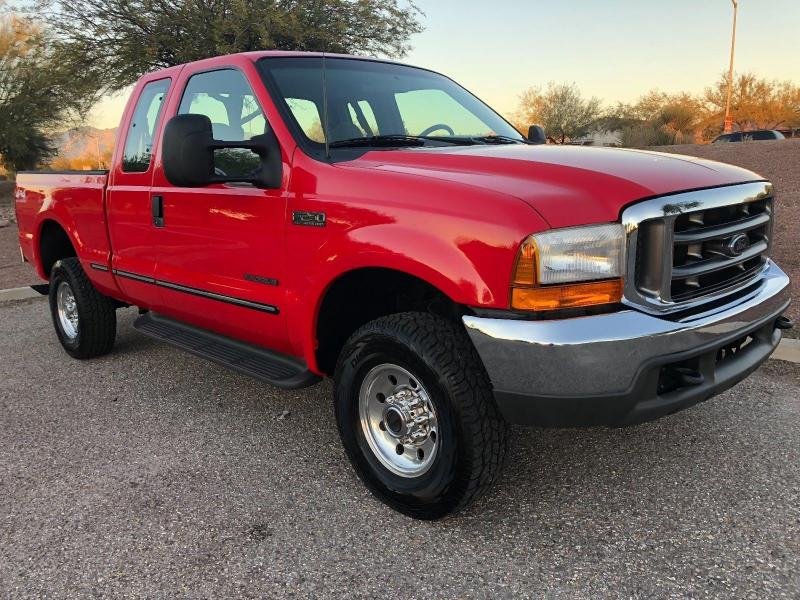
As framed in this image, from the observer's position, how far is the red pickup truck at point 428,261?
2268 mm

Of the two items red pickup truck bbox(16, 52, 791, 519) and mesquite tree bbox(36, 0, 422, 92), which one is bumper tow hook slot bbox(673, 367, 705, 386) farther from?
mesquite tree bbox(36, 0, 422, 92)

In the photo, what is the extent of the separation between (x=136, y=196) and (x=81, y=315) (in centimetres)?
140

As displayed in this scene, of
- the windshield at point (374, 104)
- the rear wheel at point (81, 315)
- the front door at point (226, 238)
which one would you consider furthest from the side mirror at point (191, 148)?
the rear wheel at point (81, 315)

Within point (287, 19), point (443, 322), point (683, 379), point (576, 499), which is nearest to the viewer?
point (683, 379)

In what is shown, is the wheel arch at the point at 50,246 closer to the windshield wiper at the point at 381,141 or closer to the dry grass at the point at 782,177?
the windshield wiper at the point at 381,141

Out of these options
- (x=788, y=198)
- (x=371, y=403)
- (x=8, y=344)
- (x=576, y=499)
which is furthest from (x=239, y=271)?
(x=788, y=198)

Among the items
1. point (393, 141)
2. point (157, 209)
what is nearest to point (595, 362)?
point (393, 141)

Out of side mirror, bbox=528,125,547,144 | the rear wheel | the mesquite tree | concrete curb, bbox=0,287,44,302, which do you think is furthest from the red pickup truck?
the mesquite tree

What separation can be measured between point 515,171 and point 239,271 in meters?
1.53

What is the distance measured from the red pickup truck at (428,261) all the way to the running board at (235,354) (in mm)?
14

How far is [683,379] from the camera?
2.36m

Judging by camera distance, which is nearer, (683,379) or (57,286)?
(683,379)

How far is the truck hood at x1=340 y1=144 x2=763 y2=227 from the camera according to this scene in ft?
7.54

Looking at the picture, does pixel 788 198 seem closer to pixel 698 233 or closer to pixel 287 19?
pixel 698 233
